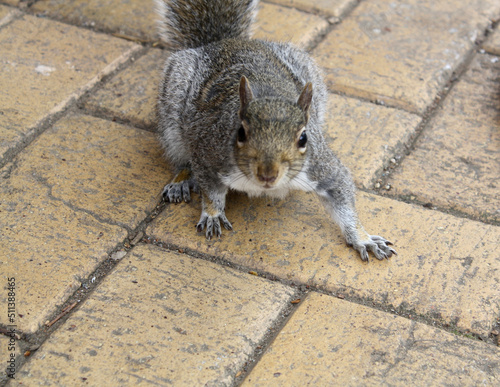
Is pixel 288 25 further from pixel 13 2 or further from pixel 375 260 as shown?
pixel 375 260

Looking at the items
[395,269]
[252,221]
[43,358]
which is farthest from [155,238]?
[395,269]

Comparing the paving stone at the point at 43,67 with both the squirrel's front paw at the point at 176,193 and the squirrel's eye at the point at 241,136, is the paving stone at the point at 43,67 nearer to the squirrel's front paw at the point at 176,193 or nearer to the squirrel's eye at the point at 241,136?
the squirrel's front paw at the point at 176,193

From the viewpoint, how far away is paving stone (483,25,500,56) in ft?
8.97

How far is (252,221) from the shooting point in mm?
1958

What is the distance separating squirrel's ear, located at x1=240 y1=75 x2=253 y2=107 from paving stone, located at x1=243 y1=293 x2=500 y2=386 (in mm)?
556

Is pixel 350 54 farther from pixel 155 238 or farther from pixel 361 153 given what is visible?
pixel 155 238

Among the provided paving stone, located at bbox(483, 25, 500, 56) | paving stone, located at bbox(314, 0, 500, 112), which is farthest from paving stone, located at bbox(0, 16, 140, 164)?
paving stone, located at bbox(483, 25, 500, 56)

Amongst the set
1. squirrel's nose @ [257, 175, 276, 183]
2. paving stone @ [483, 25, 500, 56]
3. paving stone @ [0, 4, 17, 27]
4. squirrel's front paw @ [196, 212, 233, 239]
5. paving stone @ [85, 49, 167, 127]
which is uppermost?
squirrel's nose @ [257, 175, 276, 183]

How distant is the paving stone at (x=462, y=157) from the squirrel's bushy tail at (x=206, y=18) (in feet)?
2.57

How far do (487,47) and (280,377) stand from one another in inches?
76.1

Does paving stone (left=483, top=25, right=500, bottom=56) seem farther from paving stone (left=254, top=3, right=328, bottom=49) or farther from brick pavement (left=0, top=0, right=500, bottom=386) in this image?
paving stone (left=254, top=3, right=328, bottom=49)

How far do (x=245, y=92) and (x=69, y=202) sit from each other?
67 centimetres

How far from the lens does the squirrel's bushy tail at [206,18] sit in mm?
2277

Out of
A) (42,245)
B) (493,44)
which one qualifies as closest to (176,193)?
(42,245)
